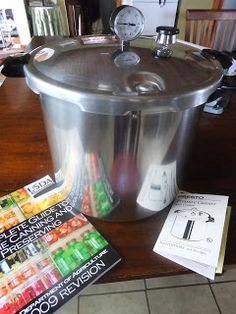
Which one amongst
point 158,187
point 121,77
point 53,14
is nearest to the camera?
point 121,77

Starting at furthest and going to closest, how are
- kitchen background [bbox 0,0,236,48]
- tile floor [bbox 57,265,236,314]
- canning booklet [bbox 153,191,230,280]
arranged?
kitchen background [bbox 0,0,236,48], tile floor [bbox 57,265,236,314], canning booklet [bbox 153,191,230,280]

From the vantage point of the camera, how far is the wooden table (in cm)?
46

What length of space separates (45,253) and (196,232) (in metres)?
0.30

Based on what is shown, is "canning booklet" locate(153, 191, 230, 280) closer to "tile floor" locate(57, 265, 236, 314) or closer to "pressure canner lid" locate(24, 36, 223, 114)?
"pressure canner lid" locate(24, 36, 223, 114)

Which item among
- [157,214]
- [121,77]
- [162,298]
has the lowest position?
[162,298]

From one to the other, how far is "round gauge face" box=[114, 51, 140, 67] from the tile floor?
3.42ft

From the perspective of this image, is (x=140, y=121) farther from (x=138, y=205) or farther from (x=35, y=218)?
(x=35, y=218)

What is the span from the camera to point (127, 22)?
1.41ft

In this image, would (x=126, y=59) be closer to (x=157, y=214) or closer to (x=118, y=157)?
(x=118, y=157)

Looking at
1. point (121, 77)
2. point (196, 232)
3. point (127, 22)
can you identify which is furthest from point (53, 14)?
point (196, 232)

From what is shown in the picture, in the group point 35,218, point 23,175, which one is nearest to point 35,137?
point 23,175

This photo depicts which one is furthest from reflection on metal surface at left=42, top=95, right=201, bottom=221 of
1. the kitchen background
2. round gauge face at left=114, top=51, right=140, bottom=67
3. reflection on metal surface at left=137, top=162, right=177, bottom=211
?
the kitchen background

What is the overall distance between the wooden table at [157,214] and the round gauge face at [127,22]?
26 cm

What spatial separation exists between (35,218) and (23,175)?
0.15m
